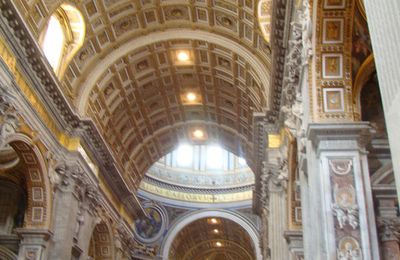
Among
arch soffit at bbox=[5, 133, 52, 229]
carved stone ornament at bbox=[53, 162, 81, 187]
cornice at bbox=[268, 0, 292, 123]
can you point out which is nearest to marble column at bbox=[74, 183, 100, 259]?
carved stone ornament at bbox=[53, 162, 81, 187]

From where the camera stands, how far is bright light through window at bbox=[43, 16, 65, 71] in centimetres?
1703

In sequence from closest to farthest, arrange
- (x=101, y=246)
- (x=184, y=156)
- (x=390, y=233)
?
(x=390, y=233)
(x=101, y=246)
(x=184, y=156)

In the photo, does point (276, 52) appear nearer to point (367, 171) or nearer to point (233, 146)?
point (367, 171)

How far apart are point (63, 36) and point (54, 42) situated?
654 millimetres

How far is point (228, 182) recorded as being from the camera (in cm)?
4209

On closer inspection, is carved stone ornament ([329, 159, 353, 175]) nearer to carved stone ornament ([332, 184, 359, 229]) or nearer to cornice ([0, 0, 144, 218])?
carved stone ornament ([332, 184, 359, 229])

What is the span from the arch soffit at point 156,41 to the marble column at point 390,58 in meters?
14.0

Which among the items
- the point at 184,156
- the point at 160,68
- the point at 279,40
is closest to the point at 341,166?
the point at 279,40

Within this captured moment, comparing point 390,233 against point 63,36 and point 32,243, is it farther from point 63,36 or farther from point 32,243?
point 63,36

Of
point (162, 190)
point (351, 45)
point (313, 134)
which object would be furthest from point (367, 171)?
point (162, 190)

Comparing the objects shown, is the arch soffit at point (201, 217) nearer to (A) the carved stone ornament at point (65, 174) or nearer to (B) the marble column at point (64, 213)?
(B) the marble column at point (64, 213)

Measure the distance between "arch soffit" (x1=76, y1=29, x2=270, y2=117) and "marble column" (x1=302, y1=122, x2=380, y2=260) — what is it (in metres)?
9.43

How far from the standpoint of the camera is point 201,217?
40062 millimetres

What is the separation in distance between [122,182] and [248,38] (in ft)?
28.3
